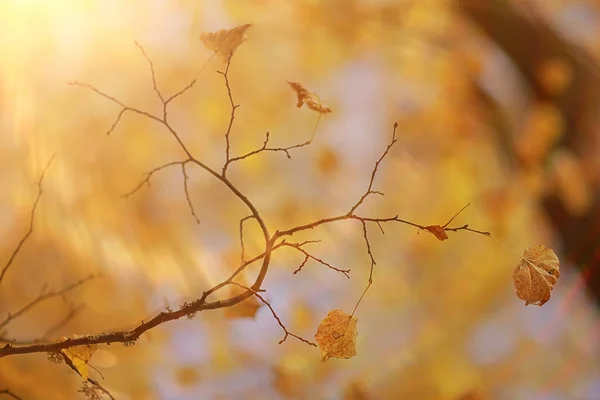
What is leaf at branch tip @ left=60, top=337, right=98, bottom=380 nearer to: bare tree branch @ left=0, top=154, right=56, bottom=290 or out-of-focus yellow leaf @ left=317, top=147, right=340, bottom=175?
bare tree branch @ left=0, top=154, right=56, bottom=290

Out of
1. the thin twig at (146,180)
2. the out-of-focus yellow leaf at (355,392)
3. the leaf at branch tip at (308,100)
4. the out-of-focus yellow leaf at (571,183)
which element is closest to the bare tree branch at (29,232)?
the thin twig at (146,180)

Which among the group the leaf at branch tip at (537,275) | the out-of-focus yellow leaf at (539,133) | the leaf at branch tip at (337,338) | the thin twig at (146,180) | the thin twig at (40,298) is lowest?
the leaf at branch tip at (537,275)

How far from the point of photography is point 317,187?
886 millimetres

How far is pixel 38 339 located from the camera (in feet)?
2.67

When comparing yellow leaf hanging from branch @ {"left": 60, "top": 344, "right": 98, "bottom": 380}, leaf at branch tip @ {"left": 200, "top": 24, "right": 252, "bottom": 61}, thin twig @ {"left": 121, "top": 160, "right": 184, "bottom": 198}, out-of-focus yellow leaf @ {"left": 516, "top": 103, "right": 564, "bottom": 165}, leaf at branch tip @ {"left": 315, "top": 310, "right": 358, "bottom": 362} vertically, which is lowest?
leaf at branch tip @ {"left": 315, "top": 310, "right": 358, "bottom": 362}

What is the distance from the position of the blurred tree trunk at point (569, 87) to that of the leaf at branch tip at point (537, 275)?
0.27 metres

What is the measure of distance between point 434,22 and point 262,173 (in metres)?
0.38

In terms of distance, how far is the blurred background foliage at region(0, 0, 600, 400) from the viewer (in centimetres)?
82

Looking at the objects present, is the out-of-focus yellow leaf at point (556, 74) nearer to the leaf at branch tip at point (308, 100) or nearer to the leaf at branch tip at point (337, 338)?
the leaf at branch tip at point (308, 100)

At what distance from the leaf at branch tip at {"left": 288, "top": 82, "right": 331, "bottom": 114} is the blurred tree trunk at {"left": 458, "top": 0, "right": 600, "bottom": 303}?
0.91ft

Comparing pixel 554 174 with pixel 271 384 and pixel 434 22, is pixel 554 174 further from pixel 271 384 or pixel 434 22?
pixel 271 384

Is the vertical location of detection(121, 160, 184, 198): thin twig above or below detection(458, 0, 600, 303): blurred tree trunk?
above

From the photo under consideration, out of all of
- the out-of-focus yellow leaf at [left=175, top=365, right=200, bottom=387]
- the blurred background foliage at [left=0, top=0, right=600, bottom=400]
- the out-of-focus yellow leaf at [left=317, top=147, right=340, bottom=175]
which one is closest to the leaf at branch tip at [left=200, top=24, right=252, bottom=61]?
the blurred background foliage at [left=0, top=0, right=600, bottom=400]

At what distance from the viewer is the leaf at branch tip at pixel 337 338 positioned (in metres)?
0.67
